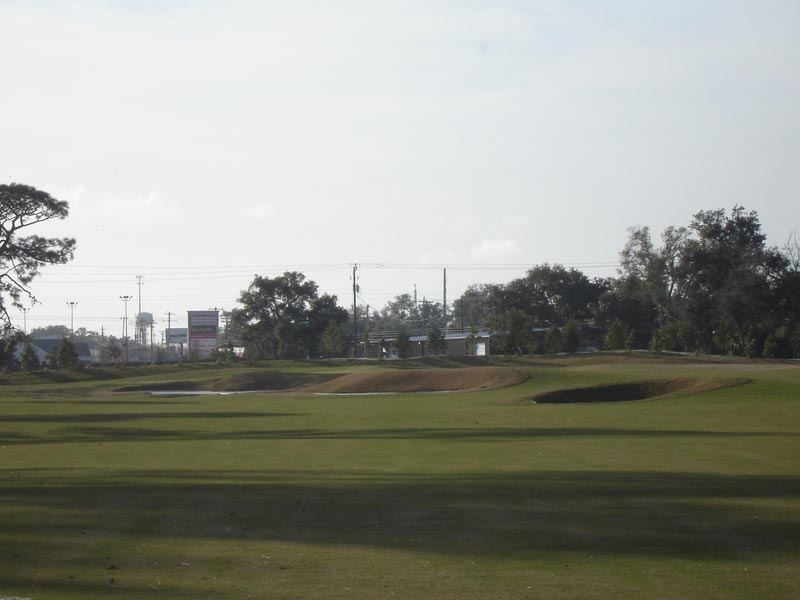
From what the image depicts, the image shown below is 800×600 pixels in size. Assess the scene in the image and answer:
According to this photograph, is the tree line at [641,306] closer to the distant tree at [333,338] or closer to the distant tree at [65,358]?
the distant tree at [333,338]

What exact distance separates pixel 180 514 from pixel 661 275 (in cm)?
9682

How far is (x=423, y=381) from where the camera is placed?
6028 centimetres

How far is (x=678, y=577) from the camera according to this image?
980cm

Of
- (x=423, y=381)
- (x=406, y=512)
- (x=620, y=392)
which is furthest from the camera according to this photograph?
(x=423, y=381)

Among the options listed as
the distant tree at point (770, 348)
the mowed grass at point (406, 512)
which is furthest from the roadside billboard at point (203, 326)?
the mowed grass at point (406, 512)

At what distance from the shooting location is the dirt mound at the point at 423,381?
57.2 metres

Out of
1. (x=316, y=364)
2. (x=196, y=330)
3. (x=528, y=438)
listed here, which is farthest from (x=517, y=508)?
(x=196, y=330)

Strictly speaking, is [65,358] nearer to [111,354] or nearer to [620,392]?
[111,354]

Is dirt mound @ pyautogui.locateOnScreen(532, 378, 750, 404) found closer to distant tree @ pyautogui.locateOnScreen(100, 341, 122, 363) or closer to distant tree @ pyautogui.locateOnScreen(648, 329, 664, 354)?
distant tree @ pyautogui.locateOnScreen(648, 329, 664, 354)

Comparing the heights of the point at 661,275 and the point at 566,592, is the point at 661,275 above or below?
above

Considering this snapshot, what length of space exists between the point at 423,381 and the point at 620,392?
1634 centimetres

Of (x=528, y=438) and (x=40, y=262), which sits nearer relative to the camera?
(x=528, y=438)

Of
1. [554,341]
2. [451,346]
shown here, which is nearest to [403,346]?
[554,341]

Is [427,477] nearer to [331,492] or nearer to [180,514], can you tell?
[331,492]
